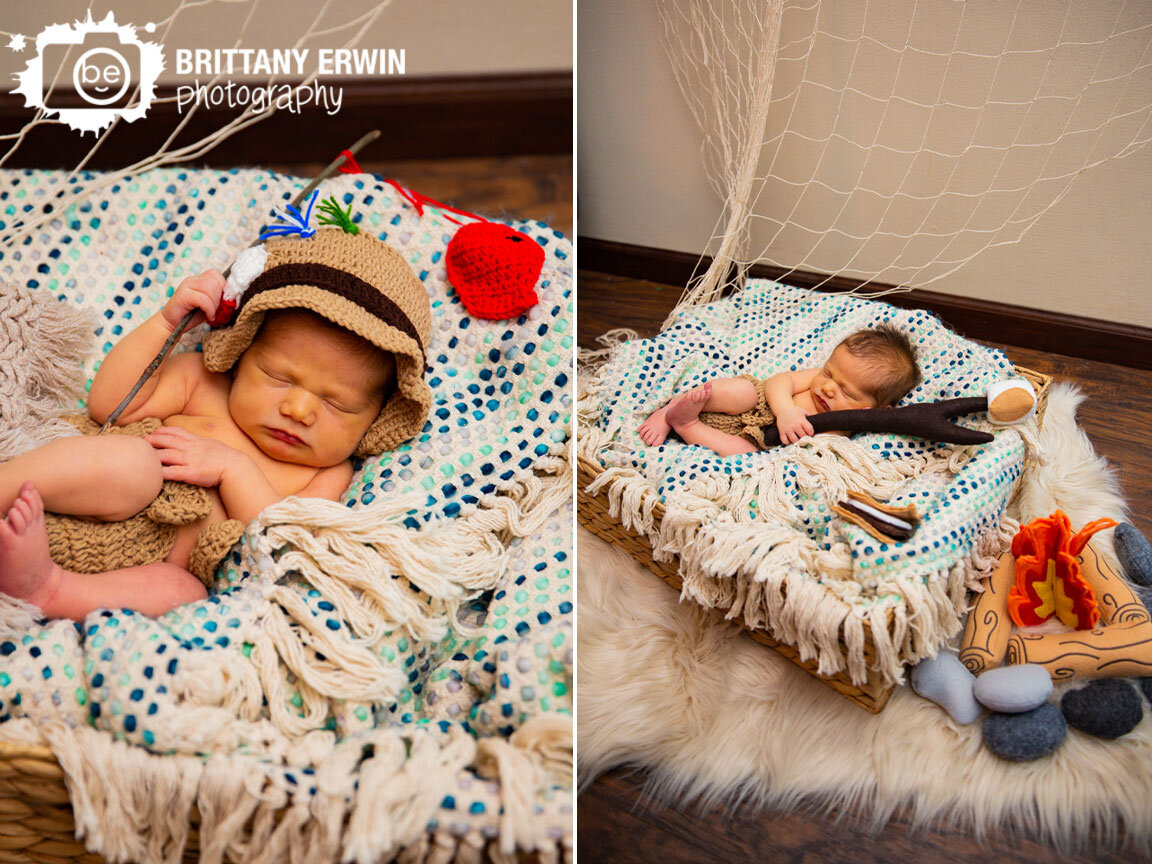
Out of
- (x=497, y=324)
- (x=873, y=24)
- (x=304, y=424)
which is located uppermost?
(x=873, y=24)

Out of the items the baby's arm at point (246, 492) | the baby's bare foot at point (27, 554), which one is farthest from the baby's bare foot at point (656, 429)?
the baby's bare foot at point (27, 554)

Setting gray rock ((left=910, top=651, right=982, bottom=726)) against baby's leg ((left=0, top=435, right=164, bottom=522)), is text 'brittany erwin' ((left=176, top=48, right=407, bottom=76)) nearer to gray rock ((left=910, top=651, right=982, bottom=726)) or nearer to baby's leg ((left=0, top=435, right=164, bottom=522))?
baby's leg ((left=0, top=435, right=164, bottom=522))

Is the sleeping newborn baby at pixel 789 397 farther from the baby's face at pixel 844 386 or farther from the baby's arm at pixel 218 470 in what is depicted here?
the baby's arm at pixel 218 470

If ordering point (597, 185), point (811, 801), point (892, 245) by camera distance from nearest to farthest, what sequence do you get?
1. point (811, 801)
2. point (892, 245)
3. point (597, 185)

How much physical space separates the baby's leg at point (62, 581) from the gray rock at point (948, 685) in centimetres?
84

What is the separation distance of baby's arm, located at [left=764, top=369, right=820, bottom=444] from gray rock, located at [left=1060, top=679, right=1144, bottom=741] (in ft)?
1.53

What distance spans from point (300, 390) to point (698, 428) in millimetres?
560

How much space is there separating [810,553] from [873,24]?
979 mm

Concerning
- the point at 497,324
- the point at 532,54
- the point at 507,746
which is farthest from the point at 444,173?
the point at 507,746

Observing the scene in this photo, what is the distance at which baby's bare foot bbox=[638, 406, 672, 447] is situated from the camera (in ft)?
3.97

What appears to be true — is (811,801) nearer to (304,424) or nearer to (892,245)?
(304,424)

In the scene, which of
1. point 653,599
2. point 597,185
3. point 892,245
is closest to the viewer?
point 653,599

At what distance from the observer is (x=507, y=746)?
75 centimetres

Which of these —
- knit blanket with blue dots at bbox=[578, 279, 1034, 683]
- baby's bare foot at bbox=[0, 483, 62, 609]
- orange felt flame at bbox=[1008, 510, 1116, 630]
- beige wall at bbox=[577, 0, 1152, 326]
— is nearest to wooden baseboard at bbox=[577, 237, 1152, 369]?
beige wall at bbox=[577, 0, 1152, 326]
